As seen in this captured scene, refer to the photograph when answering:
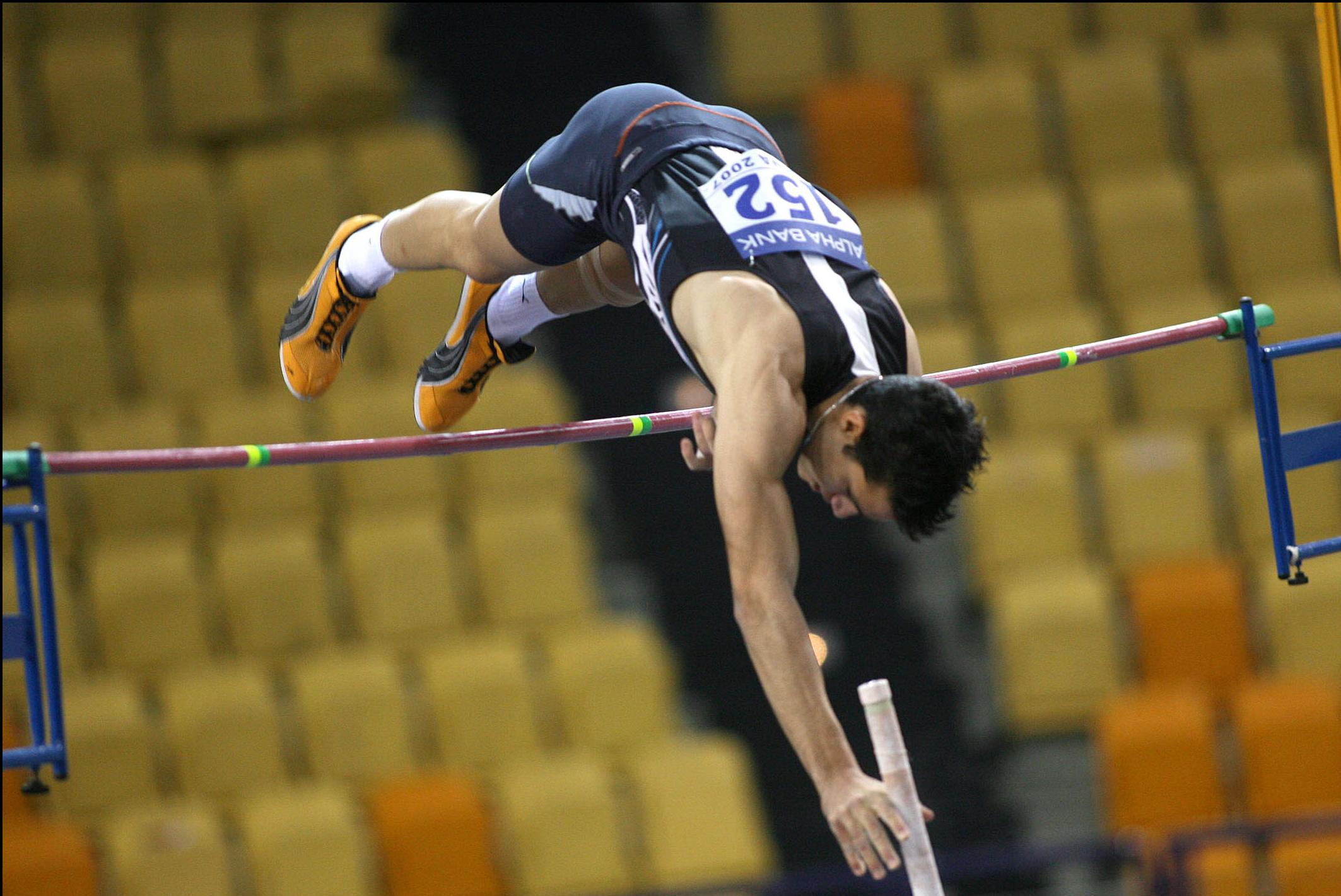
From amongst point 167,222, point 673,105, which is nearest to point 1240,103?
point 167,222

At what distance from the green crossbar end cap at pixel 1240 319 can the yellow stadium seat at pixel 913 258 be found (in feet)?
11.3

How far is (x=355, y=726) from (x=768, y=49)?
13.2 feet

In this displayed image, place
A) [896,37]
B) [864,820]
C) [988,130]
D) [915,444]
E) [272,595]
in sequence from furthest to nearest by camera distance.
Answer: [896,37] → [988,130] → [272,595] → [915,444] → [864,820]

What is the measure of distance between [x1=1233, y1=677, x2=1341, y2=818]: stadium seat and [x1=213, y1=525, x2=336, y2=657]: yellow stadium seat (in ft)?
12.0

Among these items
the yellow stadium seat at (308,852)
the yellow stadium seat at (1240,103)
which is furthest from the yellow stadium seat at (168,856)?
the yellow stadium seat at (1240,103)

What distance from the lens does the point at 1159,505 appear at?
23.0 feet

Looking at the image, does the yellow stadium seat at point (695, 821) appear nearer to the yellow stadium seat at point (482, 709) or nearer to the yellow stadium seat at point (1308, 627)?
the yellow stadium seat at point (482, 709)

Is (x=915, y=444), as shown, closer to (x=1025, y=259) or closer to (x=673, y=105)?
(x=673, y=105)

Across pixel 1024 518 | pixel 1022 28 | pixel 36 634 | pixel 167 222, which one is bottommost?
pixel 1024 518

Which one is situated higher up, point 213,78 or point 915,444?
point 213,78

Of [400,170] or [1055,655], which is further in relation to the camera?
[400,170]

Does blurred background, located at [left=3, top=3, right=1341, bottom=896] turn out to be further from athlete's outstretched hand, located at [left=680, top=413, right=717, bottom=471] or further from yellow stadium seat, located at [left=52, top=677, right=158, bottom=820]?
athlete's outstretched hand, located at [left=680, top=413, right=717, bottom=471]

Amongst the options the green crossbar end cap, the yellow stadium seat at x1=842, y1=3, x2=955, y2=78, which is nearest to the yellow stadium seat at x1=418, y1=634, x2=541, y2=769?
the green crossbar end cap

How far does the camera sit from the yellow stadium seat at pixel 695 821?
6156 millimetres
